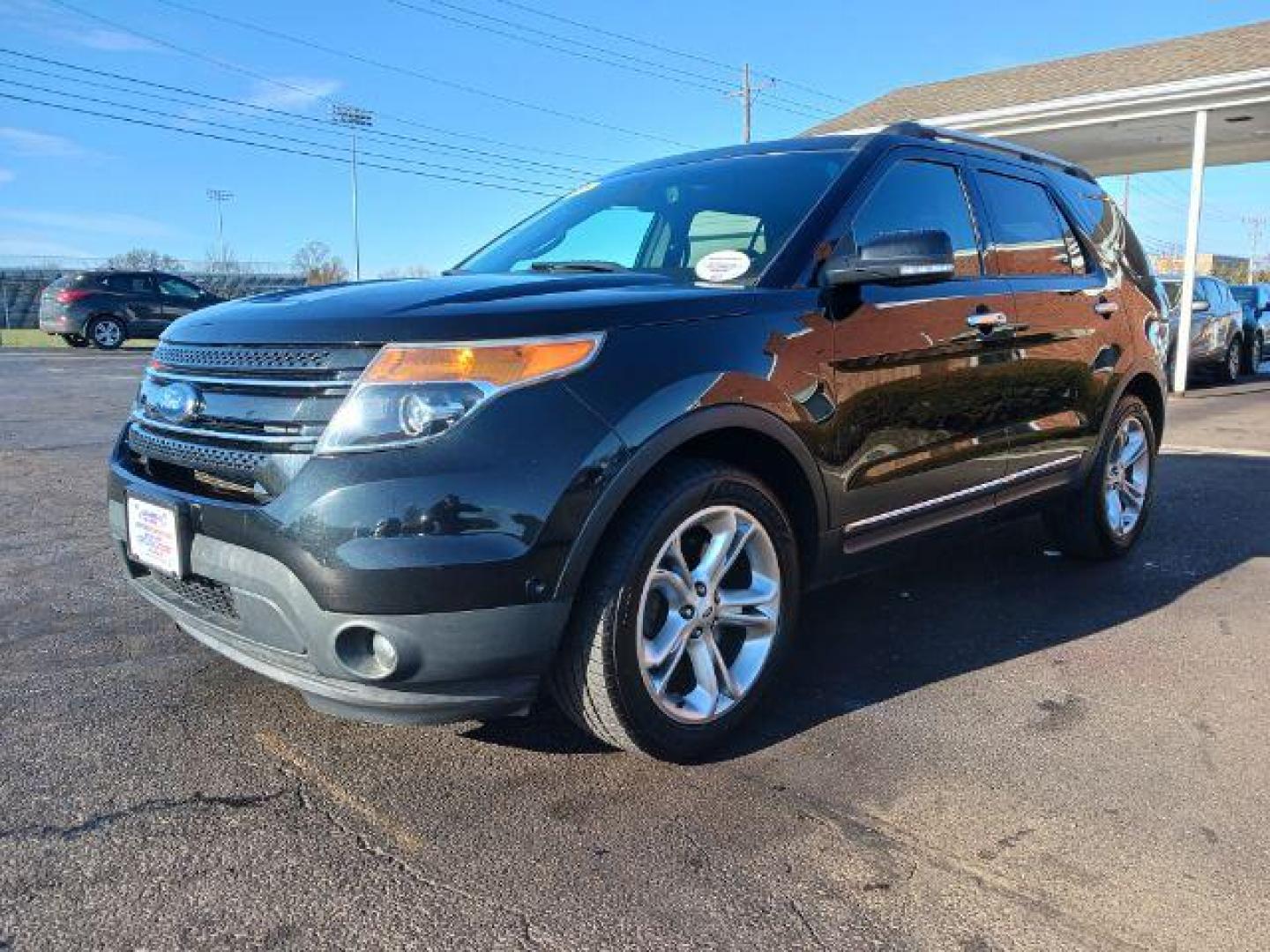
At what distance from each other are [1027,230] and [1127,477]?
5.06ft

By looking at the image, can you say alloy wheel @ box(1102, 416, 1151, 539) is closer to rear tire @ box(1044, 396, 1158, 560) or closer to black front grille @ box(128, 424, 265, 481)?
rear tire @ box(1044, 396, 1158, 560)

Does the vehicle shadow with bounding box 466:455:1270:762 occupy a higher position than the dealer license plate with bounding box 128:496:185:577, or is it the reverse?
the dealer license plate with bounding box 128:496:185:577

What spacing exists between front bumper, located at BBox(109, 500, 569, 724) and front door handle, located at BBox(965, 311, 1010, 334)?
6.76ft

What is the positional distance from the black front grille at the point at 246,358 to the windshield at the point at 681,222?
3.92 ft

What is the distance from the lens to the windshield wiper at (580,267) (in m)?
3.39

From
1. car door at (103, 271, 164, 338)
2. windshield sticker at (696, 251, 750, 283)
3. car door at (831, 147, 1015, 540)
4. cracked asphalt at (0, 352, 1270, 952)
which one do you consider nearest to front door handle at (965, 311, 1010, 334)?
car door at (831, 147, 1015, 540)

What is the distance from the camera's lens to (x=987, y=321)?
379cm

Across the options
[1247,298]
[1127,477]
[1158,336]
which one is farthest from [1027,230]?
[1247,298]

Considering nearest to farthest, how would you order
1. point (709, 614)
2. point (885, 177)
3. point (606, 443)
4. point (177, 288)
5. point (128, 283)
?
point (606, 443) → point (709, 614) → point (885, 177) → point (128, 283) → point (177, 288)

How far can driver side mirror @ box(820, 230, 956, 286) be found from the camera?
3049 millimetres

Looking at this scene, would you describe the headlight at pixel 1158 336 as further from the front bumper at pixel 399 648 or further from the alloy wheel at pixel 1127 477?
the front bumper at pixel 399 648

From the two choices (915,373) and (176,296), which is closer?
(915,373)

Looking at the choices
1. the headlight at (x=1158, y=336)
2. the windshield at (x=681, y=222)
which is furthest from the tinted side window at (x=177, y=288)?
the headlight at (x=1158, y=336)

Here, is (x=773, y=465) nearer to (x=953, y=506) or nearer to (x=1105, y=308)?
(x=953, y=506)
